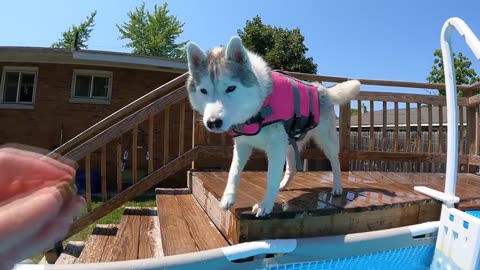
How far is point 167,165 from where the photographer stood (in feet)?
12.7

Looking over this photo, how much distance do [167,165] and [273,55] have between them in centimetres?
1810

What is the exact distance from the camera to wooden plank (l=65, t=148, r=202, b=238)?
341cm

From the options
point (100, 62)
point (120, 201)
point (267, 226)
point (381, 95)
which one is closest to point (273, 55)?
point (100, 62)

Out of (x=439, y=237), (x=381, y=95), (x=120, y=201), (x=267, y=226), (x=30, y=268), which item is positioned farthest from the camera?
(x=381, y=95)

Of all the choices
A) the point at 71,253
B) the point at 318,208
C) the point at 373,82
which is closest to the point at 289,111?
the point at 318,208

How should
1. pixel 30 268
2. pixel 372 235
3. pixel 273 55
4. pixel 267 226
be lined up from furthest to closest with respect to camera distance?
pixel 273 55 < pixel 372 235 < pixel 267 226 < pixel 30 268

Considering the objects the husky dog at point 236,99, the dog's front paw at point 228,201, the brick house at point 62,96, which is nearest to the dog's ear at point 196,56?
the husky dog at point 236,99

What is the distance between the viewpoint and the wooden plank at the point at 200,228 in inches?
86.5

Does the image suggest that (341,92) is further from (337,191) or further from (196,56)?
(196,56)

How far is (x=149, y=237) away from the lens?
9.09 feet

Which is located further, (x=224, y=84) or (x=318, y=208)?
(x=318, y=208)

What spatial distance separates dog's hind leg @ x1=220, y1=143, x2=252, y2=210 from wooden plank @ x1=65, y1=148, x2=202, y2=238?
1751 mm

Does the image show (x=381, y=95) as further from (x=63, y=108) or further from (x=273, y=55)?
(x=273, y=55)

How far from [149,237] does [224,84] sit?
156 centimetres
